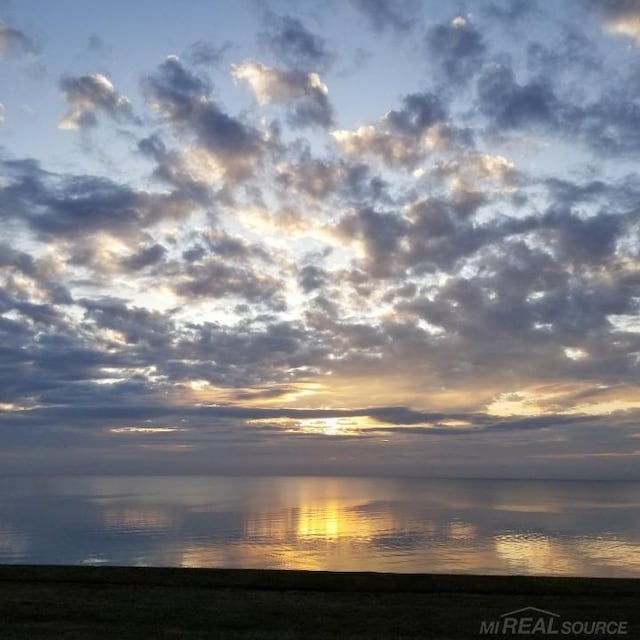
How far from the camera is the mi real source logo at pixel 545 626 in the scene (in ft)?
60.0

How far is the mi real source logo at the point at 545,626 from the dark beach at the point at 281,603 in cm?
9

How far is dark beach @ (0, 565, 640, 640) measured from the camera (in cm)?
1827

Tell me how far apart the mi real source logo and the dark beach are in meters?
0.09

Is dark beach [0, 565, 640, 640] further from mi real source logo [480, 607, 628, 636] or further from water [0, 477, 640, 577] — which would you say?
water [0, 477, 640, 577]

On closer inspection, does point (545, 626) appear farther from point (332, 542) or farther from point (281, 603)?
point (332, 542)

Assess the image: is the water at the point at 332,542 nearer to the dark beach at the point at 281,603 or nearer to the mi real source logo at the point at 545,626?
the dark beach at the point at 281,603

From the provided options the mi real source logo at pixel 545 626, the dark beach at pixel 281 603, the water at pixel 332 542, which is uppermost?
the dark beach at pixel 281 603

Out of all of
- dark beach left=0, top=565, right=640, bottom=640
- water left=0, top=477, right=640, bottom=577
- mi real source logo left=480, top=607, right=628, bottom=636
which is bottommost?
water left=0, top=477, right=640, bottom=577

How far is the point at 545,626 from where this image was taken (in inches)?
747

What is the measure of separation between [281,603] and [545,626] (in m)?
7.95

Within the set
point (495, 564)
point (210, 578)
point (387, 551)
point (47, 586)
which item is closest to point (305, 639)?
point (210, 578)

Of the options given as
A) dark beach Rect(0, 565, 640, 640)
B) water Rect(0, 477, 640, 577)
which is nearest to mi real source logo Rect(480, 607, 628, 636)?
dark beach Rect(0, 565, 640, 640)

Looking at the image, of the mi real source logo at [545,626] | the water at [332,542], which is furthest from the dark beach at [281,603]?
the water at [332,542]

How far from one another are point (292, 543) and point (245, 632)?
7509 cm
